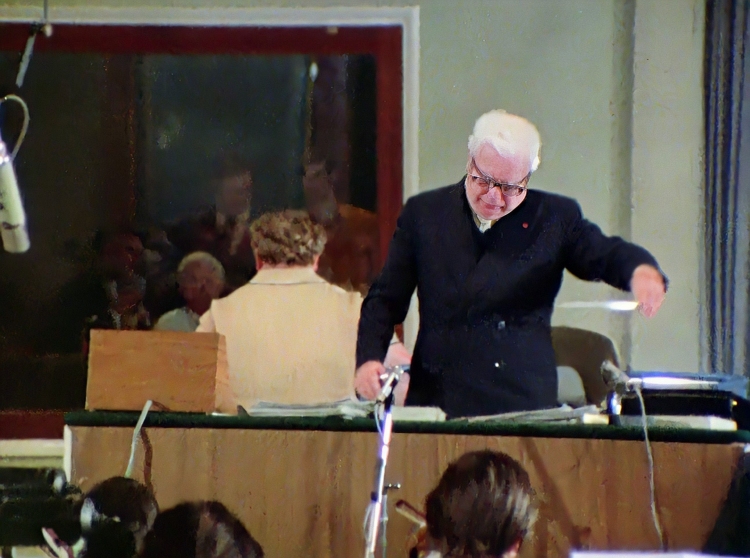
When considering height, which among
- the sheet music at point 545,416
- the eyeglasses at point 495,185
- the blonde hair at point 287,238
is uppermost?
the eyeglasses at point 495,185

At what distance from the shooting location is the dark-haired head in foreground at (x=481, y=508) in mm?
1346

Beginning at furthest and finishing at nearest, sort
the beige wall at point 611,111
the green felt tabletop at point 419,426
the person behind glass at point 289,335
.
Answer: the beige wall at point 611,111
the person behind glass at point 289,335
the green felt tabletop at point 419,426

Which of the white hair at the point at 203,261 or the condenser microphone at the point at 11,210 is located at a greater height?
the condenser microphone at the point at 11,210

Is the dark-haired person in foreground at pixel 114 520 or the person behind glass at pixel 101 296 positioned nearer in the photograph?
the dark-haired person in foreground at pixel 114 520

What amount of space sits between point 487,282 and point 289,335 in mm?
613

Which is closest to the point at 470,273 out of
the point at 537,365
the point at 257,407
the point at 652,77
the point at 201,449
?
the point at 537,365

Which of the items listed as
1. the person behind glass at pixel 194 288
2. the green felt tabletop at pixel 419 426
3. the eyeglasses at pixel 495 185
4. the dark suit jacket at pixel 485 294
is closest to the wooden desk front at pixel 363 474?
the green felt tabletop at pixel 419 426

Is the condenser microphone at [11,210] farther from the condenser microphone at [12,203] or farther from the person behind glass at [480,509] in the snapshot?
the person behind glass at [480,509]

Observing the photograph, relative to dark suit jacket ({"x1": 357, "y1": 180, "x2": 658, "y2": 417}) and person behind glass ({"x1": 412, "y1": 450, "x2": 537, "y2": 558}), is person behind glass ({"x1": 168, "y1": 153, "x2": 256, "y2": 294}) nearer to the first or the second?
dark suit jacket ({"x1": 357, "y1": 180, "x2": 658, "y2": 417})

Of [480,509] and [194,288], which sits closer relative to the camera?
[480,509]

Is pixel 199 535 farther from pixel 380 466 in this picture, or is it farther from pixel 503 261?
pixel 503 261

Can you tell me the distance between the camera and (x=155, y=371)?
166cm

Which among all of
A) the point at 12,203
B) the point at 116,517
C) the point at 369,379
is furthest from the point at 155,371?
the point at 12,203

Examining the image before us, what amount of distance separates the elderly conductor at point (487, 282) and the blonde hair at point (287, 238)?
43 centimetres
